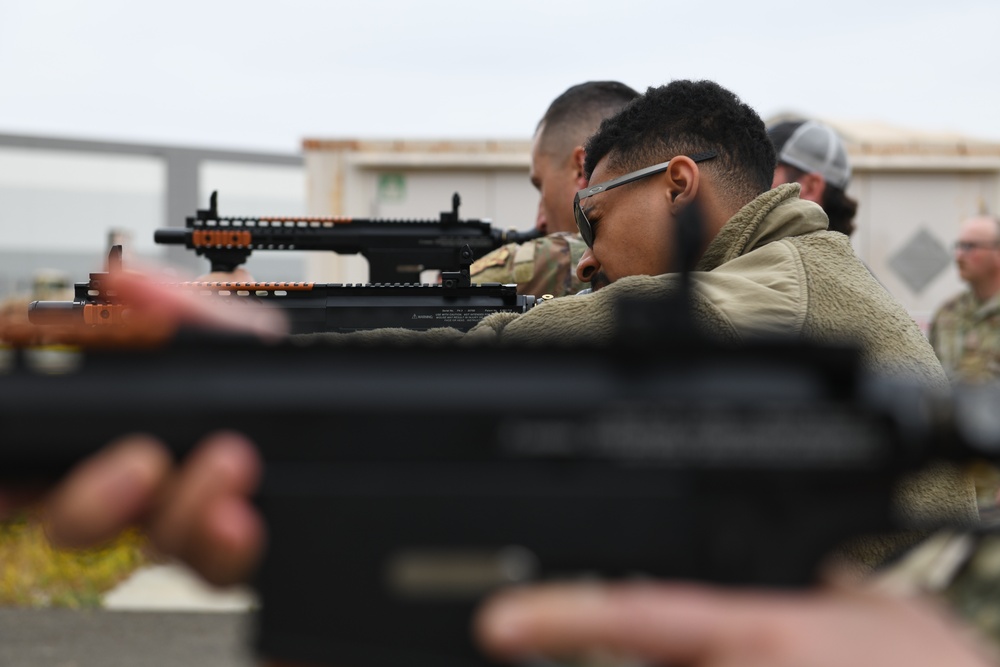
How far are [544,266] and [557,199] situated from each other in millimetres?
348

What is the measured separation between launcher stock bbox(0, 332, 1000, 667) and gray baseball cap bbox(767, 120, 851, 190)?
147 inches

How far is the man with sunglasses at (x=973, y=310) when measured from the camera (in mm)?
6227

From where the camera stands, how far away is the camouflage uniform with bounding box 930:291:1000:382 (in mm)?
6094

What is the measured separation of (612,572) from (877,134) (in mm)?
11541

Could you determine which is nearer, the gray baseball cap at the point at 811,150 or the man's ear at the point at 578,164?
the man's ear at the point at 578,164

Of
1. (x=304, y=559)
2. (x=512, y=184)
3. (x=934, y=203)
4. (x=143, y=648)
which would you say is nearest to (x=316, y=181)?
(x=512, y=184)

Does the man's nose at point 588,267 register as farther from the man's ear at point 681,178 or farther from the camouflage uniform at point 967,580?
the camouflage uniform at point 967,580

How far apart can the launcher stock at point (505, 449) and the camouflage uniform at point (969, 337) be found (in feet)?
18.6

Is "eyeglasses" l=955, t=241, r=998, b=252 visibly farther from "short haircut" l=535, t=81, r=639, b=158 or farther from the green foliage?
the green foliage

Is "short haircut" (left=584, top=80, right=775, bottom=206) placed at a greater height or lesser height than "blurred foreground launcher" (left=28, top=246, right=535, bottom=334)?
greater

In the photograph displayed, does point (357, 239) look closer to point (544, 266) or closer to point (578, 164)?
point (544, 266)

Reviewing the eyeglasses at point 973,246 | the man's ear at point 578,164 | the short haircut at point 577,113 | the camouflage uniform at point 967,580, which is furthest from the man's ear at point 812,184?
the camouflage uniform at point 967,580

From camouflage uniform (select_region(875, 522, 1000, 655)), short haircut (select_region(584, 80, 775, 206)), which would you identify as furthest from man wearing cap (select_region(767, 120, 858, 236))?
camouflage uniform (select_region(875, 522, 1000, 655))

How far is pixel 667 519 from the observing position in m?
0.89
